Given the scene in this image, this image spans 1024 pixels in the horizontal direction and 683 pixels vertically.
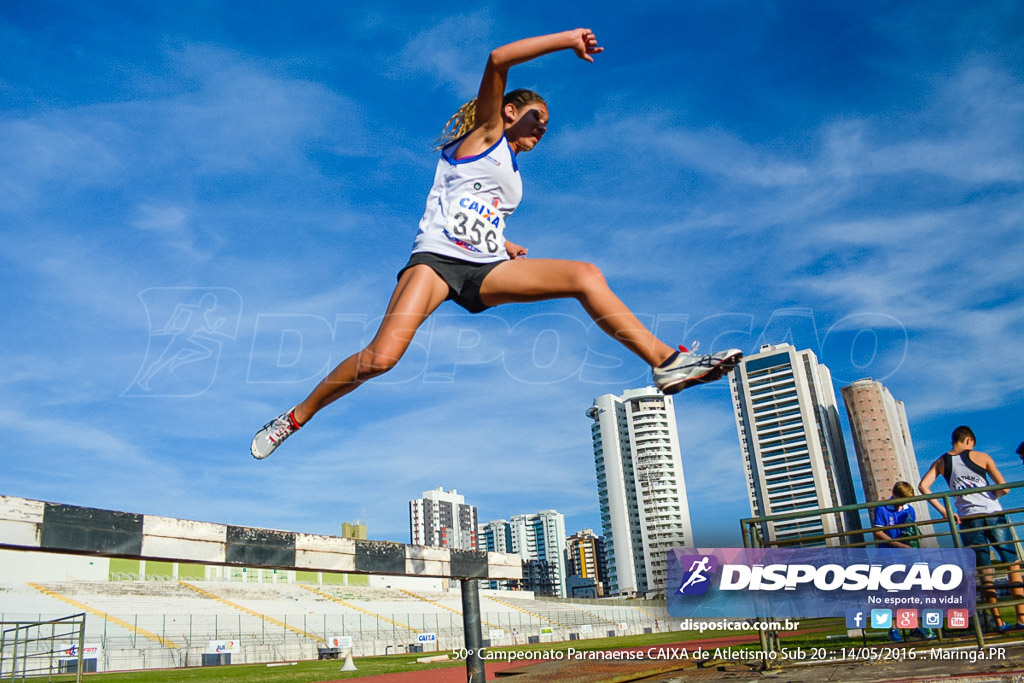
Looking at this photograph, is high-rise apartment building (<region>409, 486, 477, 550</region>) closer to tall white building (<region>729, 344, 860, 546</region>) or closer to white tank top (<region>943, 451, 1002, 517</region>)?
tall white building (<region>729, 344, 860, 546</region>)

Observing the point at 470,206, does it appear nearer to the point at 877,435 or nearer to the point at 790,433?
the point at 877,435

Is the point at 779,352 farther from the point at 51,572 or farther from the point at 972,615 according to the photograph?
the point at 972,615

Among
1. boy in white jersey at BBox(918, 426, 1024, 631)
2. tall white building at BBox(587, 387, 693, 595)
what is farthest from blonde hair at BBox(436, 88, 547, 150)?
tall white building at BBox(587, 387, 693, 595)

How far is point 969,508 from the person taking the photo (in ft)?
21.9

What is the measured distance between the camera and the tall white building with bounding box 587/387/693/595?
141 metres

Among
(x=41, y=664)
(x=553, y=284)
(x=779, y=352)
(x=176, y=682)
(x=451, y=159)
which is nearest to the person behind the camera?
(x=553, y=284)

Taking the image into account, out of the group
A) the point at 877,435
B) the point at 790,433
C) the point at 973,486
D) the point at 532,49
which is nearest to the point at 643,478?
the point at 790,433

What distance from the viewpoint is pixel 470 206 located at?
3801 millimetres

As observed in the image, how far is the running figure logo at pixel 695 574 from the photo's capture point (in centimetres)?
503

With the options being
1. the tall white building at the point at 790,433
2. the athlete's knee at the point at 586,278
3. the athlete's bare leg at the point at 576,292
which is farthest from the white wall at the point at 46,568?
the tall white building at the point at 790,433

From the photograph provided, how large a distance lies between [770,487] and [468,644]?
162943mm

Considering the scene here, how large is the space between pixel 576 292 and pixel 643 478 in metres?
144

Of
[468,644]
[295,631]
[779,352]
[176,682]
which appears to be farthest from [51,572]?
[779,352]

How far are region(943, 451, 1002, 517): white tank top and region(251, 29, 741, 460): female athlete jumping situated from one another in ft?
15.6
